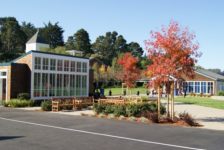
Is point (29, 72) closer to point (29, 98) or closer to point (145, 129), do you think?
point (29, 98)

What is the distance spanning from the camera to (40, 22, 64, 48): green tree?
11189 cm

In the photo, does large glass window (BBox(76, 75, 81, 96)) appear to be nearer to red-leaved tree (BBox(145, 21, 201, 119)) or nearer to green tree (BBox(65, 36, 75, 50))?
red-leaved tree (BBox(145, 21, 201, 119))

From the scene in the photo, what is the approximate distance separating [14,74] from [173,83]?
→ 57.6 ft

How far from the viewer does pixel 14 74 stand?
1299 inches

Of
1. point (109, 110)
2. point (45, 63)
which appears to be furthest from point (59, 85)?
point (109, 110)

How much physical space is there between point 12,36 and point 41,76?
63.4m

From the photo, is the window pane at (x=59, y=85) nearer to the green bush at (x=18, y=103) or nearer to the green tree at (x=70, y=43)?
the green bush at (x=18, y=103)

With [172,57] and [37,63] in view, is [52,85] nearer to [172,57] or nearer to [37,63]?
[37,63]

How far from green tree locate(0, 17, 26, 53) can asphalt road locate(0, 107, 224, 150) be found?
256ft

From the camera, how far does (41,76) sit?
34344mm

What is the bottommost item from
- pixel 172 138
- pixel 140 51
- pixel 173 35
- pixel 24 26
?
pixel 172 138

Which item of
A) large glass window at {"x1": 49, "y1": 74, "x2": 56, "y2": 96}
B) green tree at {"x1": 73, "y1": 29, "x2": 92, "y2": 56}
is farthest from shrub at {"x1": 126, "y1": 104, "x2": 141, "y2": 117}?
green tree at {"x1": 73, "y1": 29, "x2": 92, "y2": 56}

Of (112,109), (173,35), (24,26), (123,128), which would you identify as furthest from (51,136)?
(24,26)

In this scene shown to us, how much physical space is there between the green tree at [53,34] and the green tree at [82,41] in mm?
7349
